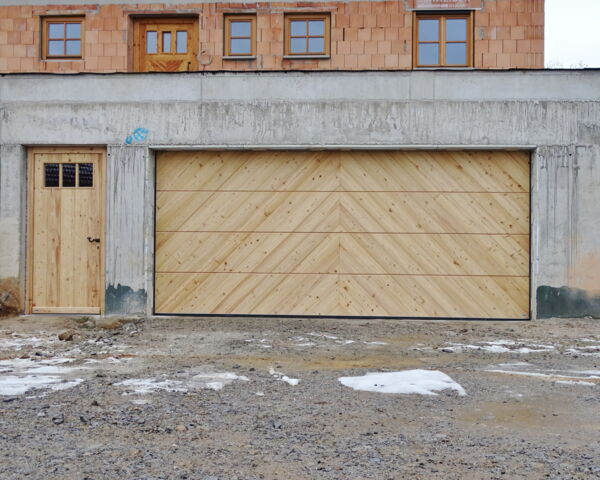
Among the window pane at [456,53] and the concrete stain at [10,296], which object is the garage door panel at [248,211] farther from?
the window pane at [456,53]

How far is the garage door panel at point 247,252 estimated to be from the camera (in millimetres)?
9055

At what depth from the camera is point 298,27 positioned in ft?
41.4

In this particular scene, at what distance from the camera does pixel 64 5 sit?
1280 cm

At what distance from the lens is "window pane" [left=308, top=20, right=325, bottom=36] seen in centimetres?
1255

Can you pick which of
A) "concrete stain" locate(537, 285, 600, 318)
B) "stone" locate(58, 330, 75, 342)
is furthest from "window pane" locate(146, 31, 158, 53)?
"concrete stain" locate(537, 285, 600, 318)

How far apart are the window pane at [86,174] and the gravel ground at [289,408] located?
2.52 metres

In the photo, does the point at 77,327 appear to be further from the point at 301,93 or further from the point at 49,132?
the point at 301,93

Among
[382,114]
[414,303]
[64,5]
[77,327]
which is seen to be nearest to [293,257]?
[414,303]

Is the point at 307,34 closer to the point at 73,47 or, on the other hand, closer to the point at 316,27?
the point at 316,27

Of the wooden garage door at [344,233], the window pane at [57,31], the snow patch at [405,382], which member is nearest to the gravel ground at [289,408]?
the snow patch at [405,382]

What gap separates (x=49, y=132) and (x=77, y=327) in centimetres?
296

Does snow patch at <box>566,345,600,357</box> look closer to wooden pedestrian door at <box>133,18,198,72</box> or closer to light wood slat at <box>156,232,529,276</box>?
light wood slat at <box>156,232,529,276</box>

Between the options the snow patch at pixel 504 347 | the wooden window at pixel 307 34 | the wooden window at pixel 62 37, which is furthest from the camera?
the wooden window at pixel 62 37

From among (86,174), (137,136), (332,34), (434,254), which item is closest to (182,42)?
(332,34)
